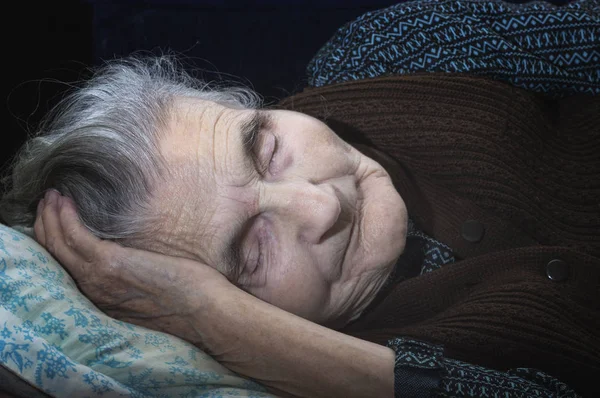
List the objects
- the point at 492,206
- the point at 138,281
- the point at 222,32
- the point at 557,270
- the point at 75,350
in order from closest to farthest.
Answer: the point at 75,350 < the point at 138,281 < the point at 557,270 < the point at 492,206 < the point at 222,32

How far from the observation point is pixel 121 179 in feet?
2.72

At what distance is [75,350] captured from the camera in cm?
69

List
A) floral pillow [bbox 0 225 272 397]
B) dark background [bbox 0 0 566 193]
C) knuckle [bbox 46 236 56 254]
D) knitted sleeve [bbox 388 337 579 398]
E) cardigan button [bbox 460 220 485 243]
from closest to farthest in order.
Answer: floral pillow [bbox 0 225 272 397], knitted sleeve [bbox 388 337 579 398], knuckle [bbox 46 236 56 254], cardigan button [bbox 460 220 485 243], dark background [bbox 0 0 566 193]

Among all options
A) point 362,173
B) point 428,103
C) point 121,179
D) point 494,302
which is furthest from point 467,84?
point 121,179

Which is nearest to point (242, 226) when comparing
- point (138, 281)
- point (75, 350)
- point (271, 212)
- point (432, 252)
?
point (271, 212)

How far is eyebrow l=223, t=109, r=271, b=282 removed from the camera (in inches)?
32.1

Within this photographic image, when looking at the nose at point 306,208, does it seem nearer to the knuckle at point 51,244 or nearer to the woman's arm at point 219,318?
the woman's arm at point 219,318

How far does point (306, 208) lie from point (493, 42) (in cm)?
52

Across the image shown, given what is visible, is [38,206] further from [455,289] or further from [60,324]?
[455,289]

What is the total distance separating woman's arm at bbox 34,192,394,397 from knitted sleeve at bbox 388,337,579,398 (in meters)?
0.02

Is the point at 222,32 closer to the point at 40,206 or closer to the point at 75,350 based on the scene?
the point at 40,206

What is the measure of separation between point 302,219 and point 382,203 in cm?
16

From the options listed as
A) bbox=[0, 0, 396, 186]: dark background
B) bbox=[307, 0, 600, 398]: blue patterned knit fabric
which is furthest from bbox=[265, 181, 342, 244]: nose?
bbox=[0, 0, 396, 186]: dark background

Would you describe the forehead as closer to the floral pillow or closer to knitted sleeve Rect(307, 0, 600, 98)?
the floral pillow
